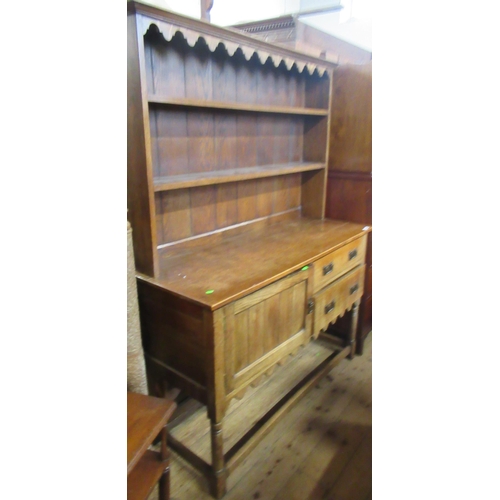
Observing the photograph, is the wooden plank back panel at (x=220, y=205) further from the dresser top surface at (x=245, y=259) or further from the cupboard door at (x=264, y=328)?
the cupboard door at (x=264, y=328)

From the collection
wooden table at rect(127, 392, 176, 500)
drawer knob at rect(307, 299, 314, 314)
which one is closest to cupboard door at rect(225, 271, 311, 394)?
drawer knob at rect(307, 299, 314, 314)

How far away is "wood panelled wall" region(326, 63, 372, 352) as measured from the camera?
2080 mm

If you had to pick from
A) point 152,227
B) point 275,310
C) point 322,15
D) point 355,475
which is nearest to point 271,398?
point 355,475

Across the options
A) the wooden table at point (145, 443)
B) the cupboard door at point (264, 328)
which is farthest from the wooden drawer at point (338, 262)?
the wooden table at point (145, 443)

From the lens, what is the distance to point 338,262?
6.23 ft

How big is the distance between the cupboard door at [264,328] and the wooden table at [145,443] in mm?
Answer: 284

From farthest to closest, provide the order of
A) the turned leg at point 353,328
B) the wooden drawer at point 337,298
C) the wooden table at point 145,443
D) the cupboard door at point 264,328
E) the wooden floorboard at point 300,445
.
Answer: the turned leg at point 353,328, the wooden drawer at point 337,298, the wooden floorboard at point 300,445, the cupboard door at point 264,328, the wooden table at point 145,443

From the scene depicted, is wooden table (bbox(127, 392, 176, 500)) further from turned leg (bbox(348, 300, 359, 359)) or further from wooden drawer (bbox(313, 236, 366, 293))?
turned leg (bbox(348, 300, 359, 359))

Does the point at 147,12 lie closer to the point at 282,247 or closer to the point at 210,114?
the point at 210,114

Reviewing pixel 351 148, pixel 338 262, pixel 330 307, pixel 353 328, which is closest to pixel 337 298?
pixel 330 307

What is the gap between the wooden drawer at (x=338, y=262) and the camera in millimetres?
1752

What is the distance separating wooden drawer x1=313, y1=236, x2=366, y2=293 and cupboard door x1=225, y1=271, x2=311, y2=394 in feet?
0.38

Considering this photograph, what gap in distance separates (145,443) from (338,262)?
47.4 inches
